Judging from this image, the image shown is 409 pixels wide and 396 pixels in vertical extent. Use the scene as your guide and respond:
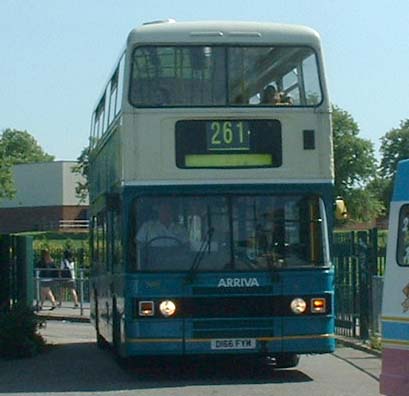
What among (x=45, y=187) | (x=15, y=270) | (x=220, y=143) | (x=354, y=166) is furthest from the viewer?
(x=45, y=187)

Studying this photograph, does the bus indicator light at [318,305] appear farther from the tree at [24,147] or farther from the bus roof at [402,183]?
the tree at [24,147]

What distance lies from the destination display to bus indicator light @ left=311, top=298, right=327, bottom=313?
1.91 metres

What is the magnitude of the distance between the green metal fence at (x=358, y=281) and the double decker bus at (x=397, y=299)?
29.6 ft

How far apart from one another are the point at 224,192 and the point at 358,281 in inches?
310

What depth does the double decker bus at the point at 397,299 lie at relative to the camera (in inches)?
509

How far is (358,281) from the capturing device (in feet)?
81.3

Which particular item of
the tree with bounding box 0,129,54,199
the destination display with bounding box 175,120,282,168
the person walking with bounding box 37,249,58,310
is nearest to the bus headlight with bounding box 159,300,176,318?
the destination display with bounding box 175,120,282,168

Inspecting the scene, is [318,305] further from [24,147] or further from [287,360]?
[24,147]

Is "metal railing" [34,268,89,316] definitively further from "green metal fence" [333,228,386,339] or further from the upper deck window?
the upper deck window

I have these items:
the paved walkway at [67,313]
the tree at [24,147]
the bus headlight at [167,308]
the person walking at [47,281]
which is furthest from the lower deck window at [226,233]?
the tree at [24,147]

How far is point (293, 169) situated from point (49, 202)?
8453cm

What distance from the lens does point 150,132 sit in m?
17.5

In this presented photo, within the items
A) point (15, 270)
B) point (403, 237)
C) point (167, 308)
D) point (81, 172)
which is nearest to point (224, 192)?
point (167, 308)

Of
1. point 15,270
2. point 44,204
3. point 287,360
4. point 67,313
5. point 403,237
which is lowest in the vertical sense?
point 287,360
